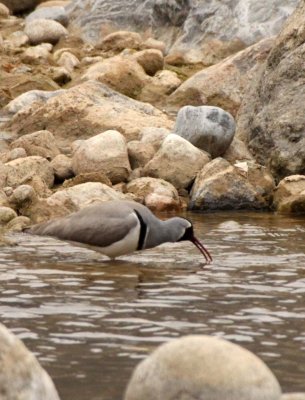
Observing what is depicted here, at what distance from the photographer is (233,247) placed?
13750mm

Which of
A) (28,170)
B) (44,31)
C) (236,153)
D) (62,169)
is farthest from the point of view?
(44,31)

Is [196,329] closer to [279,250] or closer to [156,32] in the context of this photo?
[279,250]

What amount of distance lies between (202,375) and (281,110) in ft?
41.2

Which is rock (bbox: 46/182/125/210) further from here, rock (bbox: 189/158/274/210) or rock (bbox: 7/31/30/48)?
rock (bbox: 7/31/30/48)

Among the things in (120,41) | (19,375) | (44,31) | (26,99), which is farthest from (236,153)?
(44,31)

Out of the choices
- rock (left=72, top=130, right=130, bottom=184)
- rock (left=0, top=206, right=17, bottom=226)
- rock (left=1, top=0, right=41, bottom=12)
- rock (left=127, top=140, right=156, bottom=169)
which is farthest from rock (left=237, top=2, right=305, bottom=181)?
rock (left=1, top=0, right=41, bottom=12)

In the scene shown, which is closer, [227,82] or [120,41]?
[227,82]

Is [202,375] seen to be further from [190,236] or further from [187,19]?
[187,19]

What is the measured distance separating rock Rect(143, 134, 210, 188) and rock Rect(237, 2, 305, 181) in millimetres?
1137

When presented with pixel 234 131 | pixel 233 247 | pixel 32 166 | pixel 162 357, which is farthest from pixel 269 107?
pixel 162 357

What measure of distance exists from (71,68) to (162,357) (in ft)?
74.7

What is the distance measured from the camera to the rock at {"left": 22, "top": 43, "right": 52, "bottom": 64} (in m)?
28.9

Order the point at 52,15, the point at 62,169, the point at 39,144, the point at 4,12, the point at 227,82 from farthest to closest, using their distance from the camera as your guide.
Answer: the point at 4,12
the point at 52,15
the point at 227,82
the point at 39,144
the point at 62,169

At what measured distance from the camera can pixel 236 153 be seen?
18641 millimetres
